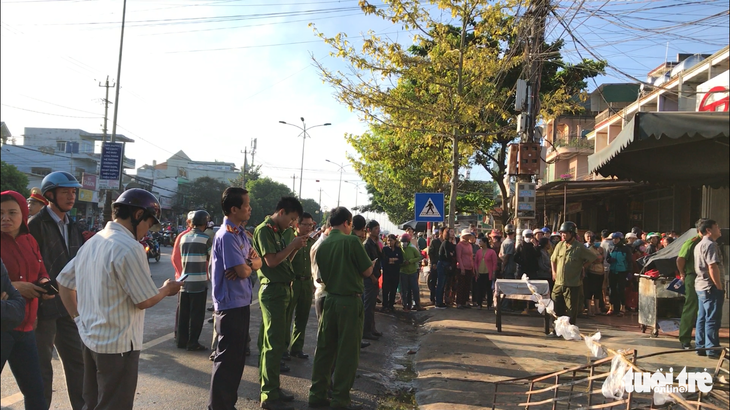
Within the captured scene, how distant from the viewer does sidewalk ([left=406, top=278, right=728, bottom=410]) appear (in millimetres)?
5629

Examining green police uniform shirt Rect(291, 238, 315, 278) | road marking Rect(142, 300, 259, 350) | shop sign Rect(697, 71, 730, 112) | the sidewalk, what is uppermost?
shop sign Rect(697, 71, 730, 112)

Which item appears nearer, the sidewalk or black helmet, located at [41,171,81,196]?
black helmet, located at [41,171,81,196]

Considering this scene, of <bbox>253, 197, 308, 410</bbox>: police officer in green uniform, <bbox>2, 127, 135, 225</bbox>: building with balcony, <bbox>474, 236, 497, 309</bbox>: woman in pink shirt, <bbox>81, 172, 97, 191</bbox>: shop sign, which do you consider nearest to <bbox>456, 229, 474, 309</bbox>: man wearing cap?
<bbox>474, 236, 497, 309</bbox>: woman in pink shirt

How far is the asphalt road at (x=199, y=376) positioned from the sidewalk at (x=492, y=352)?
40cm

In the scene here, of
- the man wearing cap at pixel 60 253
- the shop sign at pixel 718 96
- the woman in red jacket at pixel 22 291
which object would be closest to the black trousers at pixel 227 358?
the man wearing cap at pixel 60 253

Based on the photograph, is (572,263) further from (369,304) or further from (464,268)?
(464,268)

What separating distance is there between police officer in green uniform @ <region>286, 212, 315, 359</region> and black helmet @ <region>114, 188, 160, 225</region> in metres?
2.80

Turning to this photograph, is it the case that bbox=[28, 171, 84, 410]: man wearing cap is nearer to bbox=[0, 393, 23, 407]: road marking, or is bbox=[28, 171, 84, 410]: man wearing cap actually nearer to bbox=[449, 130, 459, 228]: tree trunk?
bbox=[0, 393, 23, 407]: road marking

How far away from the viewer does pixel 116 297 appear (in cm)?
309

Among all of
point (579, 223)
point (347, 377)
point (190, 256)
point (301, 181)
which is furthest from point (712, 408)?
point (301, 181)

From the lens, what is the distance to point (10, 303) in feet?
9.78

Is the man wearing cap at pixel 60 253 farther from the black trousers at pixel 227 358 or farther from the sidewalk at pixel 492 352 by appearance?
the sidewalk at pixel 492 352

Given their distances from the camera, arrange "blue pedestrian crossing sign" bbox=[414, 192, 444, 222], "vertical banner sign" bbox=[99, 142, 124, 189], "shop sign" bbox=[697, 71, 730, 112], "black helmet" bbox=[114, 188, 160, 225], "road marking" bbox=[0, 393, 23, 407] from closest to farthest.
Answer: "shop sign" bbox=[697, 71, 730, 112]
"black helmet" bbox=[114, 188, 160, 225]
"road marking" bbox=[0, 393, 23, 407]
"blue pedestrian crossing sign" bbox=[414, 192, 444, 222]
"vertical banner sign" bbox=[99, 142, 124, 189]

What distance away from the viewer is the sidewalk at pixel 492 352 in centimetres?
563
